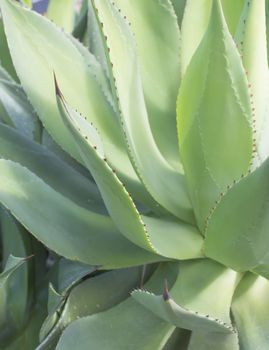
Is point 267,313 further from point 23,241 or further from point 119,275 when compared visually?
point 23,241

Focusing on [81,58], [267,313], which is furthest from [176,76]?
[267,313]

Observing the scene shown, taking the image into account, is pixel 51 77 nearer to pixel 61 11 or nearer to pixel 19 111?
pixel 19 111

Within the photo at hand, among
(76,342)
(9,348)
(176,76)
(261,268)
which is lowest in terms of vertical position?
(9,348)

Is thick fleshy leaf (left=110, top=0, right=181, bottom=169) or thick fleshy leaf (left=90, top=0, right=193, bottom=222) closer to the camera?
thick fleshy leaf (left=90, top=0, right=193, bottom=222)

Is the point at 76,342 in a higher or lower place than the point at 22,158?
lower

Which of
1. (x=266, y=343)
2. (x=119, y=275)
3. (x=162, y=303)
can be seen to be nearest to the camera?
(x=162, y=303)

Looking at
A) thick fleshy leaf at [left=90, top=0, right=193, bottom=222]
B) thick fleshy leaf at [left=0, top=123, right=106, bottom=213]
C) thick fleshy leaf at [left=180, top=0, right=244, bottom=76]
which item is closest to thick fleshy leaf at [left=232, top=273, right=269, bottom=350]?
thick fleshy leaf at [left=90, top=0, right=193, bottom=222]

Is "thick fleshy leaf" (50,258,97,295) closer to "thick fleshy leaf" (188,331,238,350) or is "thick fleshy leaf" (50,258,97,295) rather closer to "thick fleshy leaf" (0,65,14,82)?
"thick fleshy leaf" (188,331,238,350)
